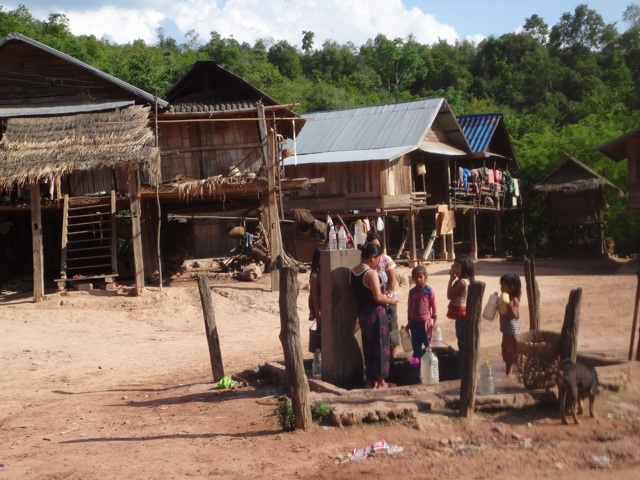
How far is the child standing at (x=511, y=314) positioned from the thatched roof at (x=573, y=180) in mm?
20435

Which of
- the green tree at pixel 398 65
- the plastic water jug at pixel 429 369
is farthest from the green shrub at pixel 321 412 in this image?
the green tree at pixel 398 65

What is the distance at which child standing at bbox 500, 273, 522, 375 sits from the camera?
27.1ft

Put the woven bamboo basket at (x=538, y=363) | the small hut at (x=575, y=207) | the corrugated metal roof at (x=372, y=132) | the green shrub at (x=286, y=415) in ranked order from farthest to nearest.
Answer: the small hut at (x=575, y=207)
the corrugated metal roof at (x=372, y=132)
the woven bamboo basket at (x=538, y=363)
the green shrub at (x=286, y=415)

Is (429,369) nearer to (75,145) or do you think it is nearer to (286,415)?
(286,415)

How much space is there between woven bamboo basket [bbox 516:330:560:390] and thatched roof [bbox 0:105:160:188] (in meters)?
11.4

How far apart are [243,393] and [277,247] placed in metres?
10.2

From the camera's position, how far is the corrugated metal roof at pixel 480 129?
99.6 feet

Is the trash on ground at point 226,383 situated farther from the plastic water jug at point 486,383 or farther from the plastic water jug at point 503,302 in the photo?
the plastic water jug at point 503,302

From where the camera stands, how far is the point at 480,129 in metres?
31.3

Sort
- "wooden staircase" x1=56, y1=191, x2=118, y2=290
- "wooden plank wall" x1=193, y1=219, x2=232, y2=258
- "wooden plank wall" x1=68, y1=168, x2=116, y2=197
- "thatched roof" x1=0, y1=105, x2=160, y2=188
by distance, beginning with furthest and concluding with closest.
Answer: "wooden plank wall" x1=193, y1=219, x2=232, y2=258 < "wooden plank wall" x1=68, y1=168, x2=116, y2=197 < "wooden staircase" x1=56, y1=191, x2=118, y2=290 < "thatched roof" x1=0, y1=105, x2=160, y2=188

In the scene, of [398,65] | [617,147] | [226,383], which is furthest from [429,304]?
[398,65]

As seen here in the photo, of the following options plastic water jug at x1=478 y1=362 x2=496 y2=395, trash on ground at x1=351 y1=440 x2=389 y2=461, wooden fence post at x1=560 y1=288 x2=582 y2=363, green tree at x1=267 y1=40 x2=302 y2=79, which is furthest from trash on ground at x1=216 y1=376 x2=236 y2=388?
green tree at x1=267 y1=40 x2=302 y2=79

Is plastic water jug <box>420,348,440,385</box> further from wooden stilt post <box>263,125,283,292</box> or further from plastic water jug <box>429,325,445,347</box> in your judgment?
wooden stilt post <box>263,125,283,292</box>

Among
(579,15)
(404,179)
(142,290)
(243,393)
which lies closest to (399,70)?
(579,15)
